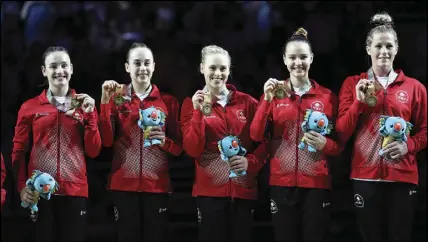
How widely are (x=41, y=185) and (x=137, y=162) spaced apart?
636mm

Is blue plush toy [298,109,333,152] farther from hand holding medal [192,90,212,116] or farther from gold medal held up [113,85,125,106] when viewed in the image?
gold medal held up [113,85,125,106]

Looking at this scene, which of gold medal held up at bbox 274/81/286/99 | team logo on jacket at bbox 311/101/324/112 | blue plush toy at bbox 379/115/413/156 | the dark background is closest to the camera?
blue plush toy at bbox 379/115/413/156

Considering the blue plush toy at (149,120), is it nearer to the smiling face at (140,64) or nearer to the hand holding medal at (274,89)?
the smiling face at (140,64)

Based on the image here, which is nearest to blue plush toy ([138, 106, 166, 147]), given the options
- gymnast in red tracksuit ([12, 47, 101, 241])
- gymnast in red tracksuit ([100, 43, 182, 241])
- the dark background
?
gymnast in red tracksuit ([100, 43, 182, 241])

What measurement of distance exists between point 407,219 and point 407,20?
7.16ft

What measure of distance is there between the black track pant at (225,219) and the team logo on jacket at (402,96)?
1.21 m

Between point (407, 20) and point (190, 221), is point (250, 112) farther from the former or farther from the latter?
point (407, 20)

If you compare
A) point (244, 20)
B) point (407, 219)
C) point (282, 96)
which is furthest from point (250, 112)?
point (244, 20)

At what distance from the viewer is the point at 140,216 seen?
551cm

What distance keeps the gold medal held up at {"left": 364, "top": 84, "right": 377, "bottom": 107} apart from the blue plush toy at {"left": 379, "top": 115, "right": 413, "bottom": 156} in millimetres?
128

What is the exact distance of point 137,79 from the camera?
5.59 meters

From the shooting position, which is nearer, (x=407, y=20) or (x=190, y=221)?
(x=190, y=221)

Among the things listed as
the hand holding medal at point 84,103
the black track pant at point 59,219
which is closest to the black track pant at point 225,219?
the black track pant at point 59,219

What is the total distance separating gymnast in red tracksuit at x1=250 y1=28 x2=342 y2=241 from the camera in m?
5.43
